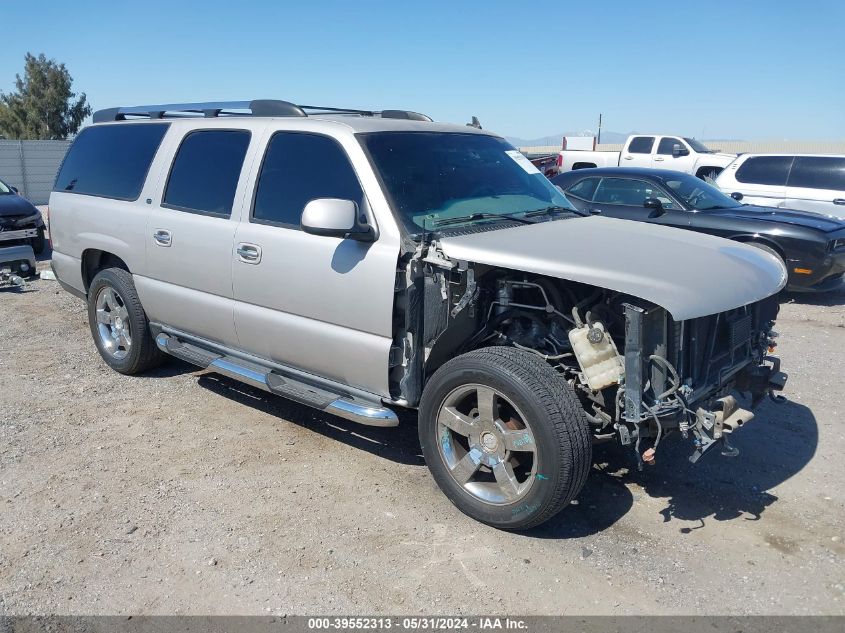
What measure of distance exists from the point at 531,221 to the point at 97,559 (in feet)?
9.82

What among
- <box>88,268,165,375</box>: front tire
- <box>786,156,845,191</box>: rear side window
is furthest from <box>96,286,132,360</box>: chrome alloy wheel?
<box>786,156,845,191</box>: rear side window

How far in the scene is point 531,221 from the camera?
4.42 m

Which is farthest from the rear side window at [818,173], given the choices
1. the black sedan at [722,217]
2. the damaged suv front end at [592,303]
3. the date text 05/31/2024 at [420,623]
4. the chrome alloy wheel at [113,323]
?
the date text 05/31/2024 at [420,623]

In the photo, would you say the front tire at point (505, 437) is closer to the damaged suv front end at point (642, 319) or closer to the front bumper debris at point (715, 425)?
the damaged suv front end at point (642, 319)

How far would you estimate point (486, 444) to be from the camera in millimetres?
3701

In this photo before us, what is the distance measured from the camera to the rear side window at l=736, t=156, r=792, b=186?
39.7 ft

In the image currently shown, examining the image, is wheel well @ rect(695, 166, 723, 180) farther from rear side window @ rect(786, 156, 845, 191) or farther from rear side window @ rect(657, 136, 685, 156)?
rear side window @ rect(786, 156, 845, 191)

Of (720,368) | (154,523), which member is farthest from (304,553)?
(720,368)

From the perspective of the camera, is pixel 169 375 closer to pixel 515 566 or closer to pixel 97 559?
pixel 97 559

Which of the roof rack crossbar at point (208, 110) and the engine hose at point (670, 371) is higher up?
the roof rack crossbar at point (208, 110)

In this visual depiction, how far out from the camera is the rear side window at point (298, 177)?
4.17 meters

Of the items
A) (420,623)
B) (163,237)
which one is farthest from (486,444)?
(163,237)

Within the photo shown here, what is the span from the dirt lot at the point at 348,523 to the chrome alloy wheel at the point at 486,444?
0.24 metres

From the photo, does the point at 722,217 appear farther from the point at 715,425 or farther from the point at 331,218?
the point at 331,218
